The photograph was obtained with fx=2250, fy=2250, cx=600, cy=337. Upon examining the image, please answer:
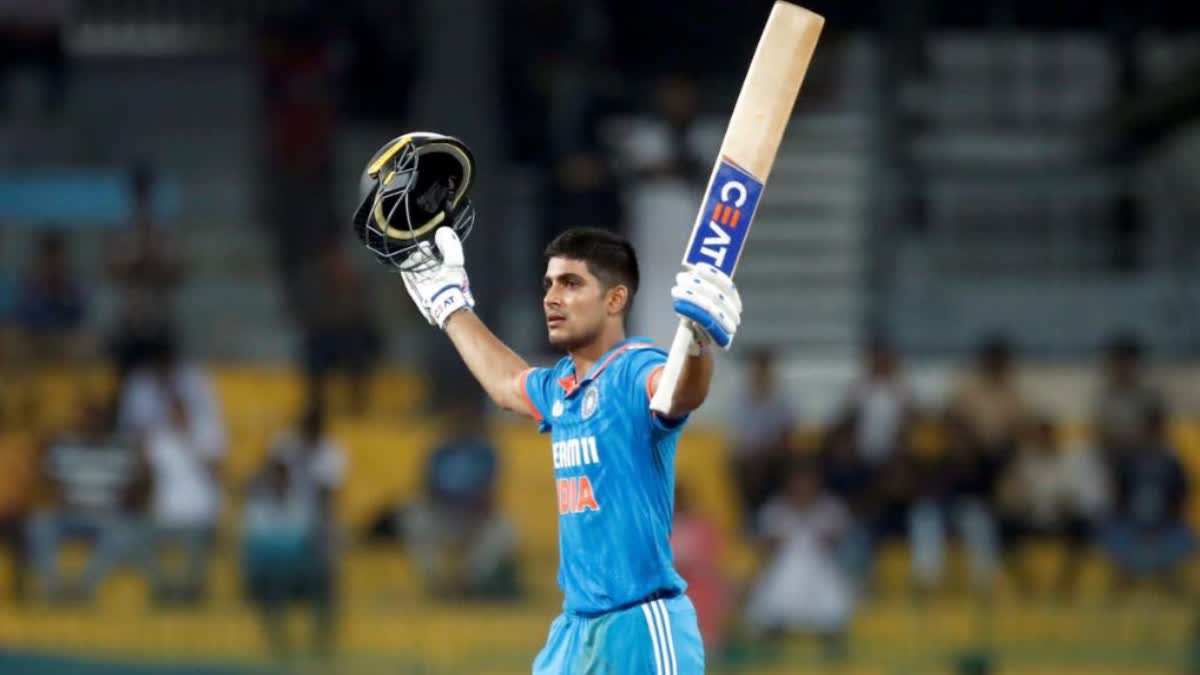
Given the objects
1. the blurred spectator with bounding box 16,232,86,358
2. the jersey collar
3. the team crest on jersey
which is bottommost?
the team crest on jersey

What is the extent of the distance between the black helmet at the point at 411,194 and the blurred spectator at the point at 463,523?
5.45 meters

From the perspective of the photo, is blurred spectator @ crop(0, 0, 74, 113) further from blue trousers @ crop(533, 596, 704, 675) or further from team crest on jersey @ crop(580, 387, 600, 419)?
blue trousers @ crop(533, 596, 704, 675)

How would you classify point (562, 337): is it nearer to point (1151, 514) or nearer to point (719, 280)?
point (719, 280)

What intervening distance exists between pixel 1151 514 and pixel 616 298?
741 centimetres

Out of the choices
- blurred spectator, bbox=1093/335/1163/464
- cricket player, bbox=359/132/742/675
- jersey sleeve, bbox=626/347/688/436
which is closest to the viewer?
jersey sleeve, bbox=626/347/688/436

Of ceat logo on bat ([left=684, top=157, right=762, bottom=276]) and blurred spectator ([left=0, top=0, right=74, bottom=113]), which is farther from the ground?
blurred spectator ([left=0, top=0, right=74, bottom=113])

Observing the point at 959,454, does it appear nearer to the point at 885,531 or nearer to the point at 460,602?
the point at 885,531

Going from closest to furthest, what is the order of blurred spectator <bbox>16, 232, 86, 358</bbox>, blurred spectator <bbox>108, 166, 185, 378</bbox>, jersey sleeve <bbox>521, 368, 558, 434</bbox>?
jersey sleeve <bbox>521, 368, 558, 434</bbox> → blurred spectator <bbox>108, 166, 185, 378</bbox> → blurred spectator <bbox>16, 232, 86, 358</bbox>

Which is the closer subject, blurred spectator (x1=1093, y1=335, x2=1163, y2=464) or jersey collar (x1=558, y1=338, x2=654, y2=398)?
jersey collar (x1=558, y1=338, x2=654, y2=398)

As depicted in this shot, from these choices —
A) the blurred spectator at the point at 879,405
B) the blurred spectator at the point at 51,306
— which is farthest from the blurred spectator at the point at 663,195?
the blurred spectator at the point at 51,306

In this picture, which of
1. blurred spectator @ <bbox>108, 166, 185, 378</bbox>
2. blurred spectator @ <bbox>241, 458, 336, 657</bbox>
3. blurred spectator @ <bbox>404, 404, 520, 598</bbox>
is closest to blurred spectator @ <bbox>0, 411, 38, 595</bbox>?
blurred spectator @ <bbox>108, 166, 185, 378</bbox>

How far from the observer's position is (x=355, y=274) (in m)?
14.1

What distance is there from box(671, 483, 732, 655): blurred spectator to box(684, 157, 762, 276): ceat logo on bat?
602 cm

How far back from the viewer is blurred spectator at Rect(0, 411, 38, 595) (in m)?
12.2
